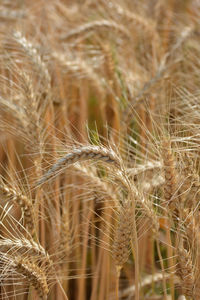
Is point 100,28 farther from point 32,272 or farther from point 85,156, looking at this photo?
point 32,272

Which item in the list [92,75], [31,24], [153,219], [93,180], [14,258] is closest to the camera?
[14,258]

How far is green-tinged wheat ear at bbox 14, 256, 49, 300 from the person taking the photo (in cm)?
99

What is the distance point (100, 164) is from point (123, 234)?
17 cm

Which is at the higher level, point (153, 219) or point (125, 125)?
point (125, 125)

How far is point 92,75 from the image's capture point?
1.82 metres

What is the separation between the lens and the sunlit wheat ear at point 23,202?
3.53ft

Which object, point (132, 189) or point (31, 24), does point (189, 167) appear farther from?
point (31, 24)

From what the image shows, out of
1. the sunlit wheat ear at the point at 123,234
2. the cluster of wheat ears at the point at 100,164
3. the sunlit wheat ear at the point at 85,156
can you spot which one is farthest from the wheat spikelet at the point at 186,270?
the sunlit wheat ear at the point at 85,156

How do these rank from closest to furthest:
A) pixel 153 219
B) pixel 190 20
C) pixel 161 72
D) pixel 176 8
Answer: pixel 153 219, pixel 161 72, pixel 190 20, pixel 176 8

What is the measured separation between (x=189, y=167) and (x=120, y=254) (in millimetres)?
241

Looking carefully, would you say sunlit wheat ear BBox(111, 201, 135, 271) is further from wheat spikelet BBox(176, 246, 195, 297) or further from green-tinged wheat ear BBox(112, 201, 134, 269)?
wheat spikelet BBox(176, 246, 195, 297)

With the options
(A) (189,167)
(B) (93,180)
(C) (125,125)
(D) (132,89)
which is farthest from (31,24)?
(A) (189,167)

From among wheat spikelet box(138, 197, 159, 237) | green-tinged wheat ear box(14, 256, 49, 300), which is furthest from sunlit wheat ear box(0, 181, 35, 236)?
wheat spikelet box(138, 197, 159, 237)

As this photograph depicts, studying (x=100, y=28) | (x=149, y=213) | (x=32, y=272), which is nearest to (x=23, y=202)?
(x=32, y=272)
